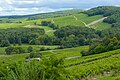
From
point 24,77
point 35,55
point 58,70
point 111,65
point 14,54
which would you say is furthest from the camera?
point 14,54

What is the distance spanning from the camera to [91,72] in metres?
64.2

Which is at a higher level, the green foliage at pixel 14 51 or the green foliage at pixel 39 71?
the green foliage at pixel 39 71

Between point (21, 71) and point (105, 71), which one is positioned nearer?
point (21, 71)

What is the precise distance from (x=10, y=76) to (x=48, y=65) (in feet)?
47.1

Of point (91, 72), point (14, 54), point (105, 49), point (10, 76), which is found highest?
point (10, 76)

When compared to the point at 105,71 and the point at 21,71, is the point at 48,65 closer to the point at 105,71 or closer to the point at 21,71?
the point at 21,71

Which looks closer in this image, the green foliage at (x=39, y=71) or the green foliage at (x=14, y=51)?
the green foliage at (x=39, y=71)

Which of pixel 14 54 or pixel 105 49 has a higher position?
pixel 105 49

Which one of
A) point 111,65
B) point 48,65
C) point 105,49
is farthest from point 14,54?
point 48,65

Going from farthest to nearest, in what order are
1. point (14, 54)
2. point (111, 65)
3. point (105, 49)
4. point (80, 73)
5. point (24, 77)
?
point (14, 54)
point (105, 49)
point (111, 65)
point (80, 73)
point (24, 77)

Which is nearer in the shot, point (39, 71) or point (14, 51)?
point (39, 71)

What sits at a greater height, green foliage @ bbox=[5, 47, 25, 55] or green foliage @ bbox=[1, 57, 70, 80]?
green foliage @ bbox=[1, 57, 70, 80]

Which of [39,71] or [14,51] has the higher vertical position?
[39,71]

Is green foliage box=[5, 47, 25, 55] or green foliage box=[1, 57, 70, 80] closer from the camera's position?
green foliage box=[1, 57, 70, 80]
